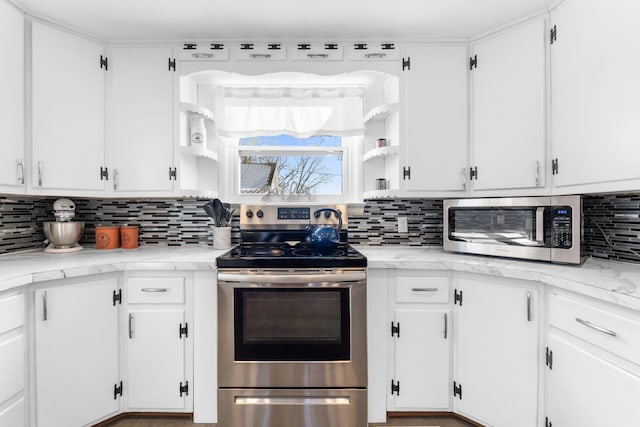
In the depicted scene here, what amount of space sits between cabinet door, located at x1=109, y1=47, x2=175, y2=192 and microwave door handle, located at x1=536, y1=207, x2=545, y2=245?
6.97ft

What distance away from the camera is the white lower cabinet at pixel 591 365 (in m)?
1.11

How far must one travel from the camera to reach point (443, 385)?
1837 mm

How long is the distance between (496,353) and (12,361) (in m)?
2.24

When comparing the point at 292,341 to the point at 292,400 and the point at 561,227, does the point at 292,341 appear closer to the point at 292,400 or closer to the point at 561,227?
the point at 292,400

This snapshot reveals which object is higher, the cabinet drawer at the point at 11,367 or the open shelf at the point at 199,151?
the open shelf at the point at 199,151

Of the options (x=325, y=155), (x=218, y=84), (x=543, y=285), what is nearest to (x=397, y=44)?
(x=325, y=155)

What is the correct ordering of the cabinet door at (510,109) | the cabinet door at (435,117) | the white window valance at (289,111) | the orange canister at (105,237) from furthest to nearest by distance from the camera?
the white window valance at (289,111), the orange canister at (105,237), the cabinet door at (435,117), the cabinet door at (510,109)

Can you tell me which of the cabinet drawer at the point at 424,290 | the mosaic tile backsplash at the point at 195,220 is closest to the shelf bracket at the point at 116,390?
the mosaic tile backsplash at the point at 195,220

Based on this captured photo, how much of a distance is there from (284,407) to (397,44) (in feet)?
7.26

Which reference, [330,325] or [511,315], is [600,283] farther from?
[330,325]

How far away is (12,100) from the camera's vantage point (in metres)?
1.70

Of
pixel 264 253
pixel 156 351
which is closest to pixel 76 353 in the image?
pixel 156 351

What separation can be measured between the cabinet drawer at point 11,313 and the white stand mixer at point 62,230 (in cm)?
72

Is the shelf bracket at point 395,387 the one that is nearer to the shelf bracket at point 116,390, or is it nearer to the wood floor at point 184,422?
the wood floor at point 184,422
